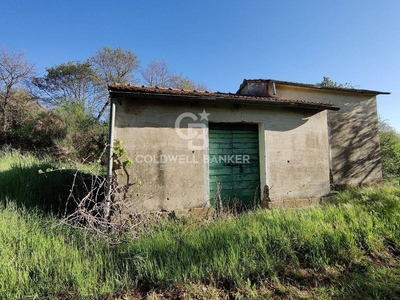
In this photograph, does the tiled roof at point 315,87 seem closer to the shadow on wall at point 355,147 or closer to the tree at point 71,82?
the shadow on wall at point 355,147

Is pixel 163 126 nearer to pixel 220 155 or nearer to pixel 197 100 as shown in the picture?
pixel 197 100

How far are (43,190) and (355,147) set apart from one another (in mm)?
14543

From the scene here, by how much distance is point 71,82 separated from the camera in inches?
903

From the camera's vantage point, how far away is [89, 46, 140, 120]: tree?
2339 cm

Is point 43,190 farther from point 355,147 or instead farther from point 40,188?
point 355,147

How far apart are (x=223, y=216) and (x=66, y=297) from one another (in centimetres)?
373

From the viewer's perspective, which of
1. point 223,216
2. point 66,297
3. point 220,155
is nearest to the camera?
point 66,297

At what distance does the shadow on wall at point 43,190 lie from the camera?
5.81 m

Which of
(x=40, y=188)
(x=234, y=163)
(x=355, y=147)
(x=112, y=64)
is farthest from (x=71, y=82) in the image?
(x=355, y=147)

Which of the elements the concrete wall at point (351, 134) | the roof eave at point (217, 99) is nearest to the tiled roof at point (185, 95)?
the roof eave at point (217, 99)

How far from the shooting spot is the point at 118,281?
321 centimetres

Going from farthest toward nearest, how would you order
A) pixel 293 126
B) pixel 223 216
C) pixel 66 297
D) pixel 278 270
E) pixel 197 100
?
pixel 293 126 → pixel 197 100 → pixel 223 216 → pixel 278 270 → pixel 66 297

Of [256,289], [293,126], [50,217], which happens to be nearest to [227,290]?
[256,289]

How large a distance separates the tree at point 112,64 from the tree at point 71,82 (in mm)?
744
